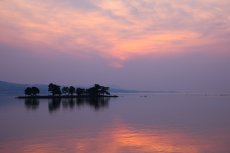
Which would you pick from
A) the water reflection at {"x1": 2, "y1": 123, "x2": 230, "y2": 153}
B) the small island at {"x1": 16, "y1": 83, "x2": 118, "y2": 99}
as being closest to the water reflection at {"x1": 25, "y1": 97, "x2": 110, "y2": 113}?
the water reflection at {"x1": 2, "y1": 123, "x2": 230, "y2": 153}

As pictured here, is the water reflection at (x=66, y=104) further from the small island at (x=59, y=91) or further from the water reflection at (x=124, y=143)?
the small island at (x=59, y=91)

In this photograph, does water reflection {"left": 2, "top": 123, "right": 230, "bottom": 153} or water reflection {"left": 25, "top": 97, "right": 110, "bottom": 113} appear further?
water reflection {"left": 25, "top": 97, "right": 110, "bottom": 113}

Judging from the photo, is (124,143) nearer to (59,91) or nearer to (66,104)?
(66,104)

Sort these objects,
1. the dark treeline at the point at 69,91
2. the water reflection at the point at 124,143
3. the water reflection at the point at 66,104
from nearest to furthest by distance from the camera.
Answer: the water reflection at the point at 124,143 → the water reflection at the point at 66,104 → the dark treeline at the point at 69,91

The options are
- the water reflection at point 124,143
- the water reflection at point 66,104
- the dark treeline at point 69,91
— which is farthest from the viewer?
the dark treeline at point 69,91

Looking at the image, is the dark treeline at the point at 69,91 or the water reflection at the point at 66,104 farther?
the dark treeline at the point at 69,91

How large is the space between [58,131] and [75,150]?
11102 mm

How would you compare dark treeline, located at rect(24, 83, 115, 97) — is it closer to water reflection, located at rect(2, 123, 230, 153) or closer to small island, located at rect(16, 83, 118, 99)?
small island, located at rect(16, 83, 118, 99)

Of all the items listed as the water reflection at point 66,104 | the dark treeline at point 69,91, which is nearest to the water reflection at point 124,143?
the water reflection at point 66,104

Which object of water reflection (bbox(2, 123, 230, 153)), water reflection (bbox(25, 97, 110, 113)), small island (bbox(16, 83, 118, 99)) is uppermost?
small island (bbox(16, 83, 118, 99))

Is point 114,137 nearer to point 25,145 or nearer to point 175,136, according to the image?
point 175,136

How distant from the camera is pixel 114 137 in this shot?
2986cm

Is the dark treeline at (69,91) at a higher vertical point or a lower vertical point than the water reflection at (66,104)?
higher

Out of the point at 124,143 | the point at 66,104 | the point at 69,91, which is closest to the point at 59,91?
the point at 69,91
